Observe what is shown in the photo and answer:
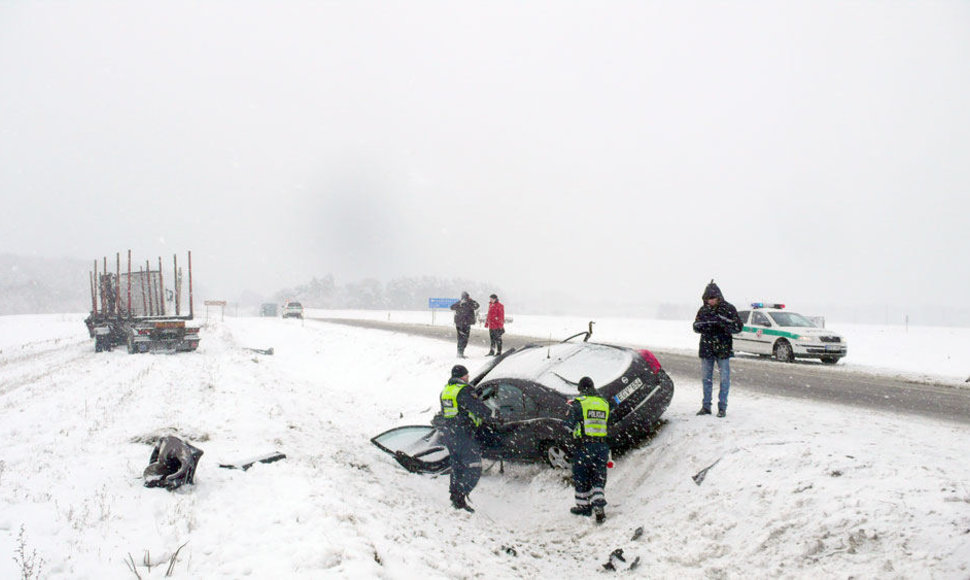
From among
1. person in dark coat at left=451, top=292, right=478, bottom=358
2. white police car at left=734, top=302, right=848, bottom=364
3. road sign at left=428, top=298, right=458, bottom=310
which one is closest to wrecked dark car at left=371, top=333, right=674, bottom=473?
→ person in dark coat at left=451, top=292, right=478, bottom=358

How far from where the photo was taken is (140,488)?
219 inches

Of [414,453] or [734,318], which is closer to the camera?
[734,318]

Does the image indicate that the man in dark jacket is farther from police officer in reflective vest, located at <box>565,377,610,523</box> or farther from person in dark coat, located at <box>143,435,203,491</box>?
person in dark coat, located at <box>143,435,203,491</box>

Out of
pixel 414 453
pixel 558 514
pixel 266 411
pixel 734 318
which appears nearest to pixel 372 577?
pixel 558 514

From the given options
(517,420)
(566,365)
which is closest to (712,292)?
(566,365)

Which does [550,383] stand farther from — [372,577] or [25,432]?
[25,432]

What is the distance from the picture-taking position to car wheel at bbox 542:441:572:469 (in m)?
6.66

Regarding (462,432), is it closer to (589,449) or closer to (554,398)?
(554,398)

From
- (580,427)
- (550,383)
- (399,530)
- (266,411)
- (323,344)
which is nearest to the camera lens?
(399,530)

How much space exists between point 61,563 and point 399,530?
2.74m

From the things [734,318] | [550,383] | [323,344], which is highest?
[734,318]

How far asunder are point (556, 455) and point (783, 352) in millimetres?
11753

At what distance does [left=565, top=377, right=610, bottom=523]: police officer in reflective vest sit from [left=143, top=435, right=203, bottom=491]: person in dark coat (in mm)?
4171

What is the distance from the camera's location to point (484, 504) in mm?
6961
